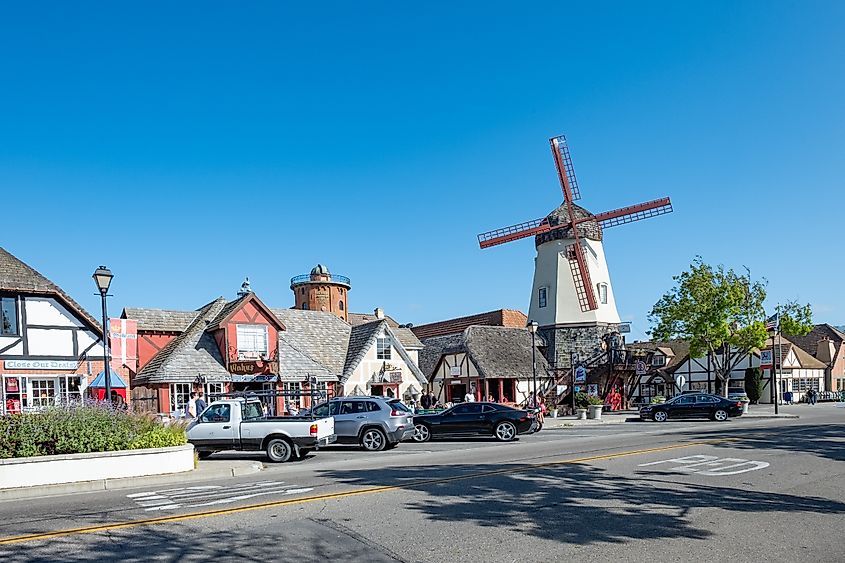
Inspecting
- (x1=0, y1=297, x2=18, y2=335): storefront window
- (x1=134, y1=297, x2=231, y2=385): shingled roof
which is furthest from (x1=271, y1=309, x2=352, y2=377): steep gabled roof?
(x1=0, y1=297, x2=18, y2=335): storefront window

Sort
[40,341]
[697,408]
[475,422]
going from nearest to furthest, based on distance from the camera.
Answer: [475,422] → [40,341] → [697,408]

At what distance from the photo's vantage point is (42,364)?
29.6 metres

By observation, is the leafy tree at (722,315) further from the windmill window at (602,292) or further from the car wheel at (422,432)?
the car wheel at (422,432)

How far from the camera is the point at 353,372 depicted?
39.9 m

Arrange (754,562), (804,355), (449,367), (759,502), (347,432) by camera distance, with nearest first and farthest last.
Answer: (754,562), (759,502), (347,432), (449,367), (804,355)

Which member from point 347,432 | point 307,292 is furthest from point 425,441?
point 307,292

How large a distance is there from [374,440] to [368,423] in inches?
22.4

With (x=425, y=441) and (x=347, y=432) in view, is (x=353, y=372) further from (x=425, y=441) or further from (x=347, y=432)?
(x=347, y=432)

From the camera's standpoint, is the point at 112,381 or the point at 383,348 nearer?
the point at 112,381

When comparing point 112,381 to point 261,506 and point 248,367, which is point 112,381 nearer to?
point 248,367

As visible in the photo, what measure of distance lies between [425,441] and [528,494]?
13.8m

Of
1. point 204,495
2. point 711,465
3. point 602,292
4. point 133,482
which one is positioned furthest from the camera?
point 602,292

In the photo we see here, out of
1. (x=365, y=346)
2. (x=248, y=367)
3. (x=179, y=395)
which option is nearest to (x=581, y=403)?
(x=365, y=346)

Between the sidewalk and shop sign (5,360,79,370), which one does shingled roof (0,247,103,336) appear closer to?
shop sign (5,360,79,370)
